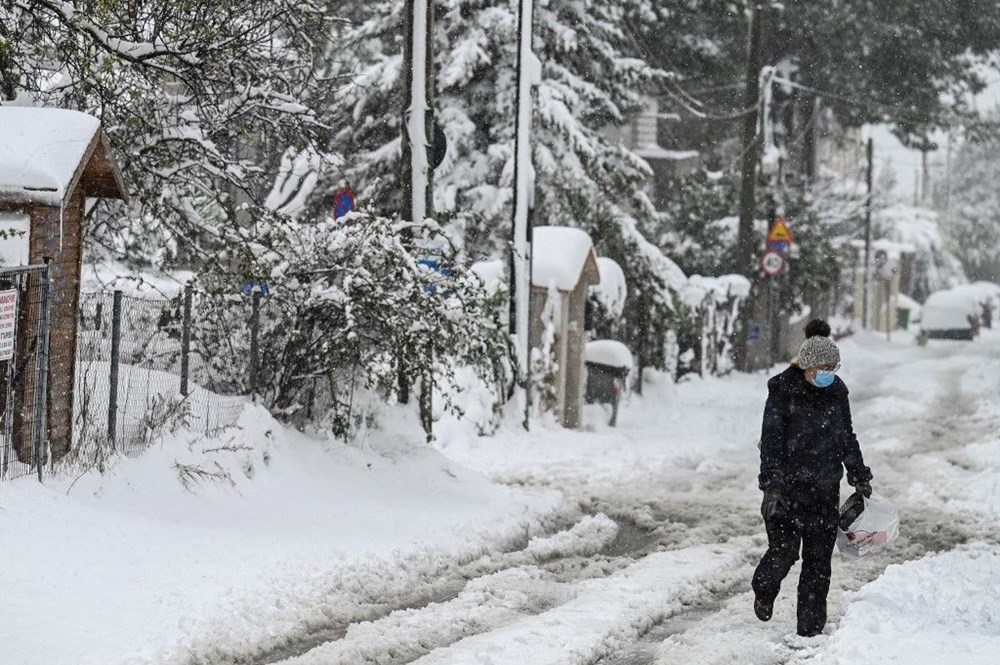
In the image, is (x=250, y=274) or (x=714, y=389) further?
(x=714, y=389)

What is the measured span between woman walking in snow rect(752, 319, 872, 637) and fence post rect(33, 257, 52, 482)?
4623 mm

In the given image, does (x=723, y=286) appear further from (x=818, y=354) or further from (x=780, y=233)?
(x=818, y=354)

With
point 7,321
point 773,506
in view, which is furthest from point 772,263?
point 7,321

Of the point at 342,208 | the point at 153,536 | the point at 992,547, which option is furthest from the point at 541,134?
the point at 153,536

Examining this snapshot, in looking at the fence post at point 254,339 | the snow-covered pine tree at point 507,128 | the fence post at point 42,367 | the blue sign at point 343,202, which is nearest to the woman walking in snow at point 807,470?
the fence post at point 42,367

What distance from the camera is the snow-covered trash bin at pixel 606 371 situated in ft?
67.3

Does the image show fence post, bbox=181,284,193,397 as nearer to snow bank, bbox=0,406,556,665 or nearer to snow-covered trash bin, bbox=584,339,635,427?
snow bank, bbox=0,406,556,665

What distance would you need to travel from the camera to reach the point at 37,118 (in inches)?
366

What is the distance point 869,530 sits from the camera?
779 centimetres

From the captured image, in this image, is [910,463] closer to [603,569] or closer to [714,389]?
[603,569]

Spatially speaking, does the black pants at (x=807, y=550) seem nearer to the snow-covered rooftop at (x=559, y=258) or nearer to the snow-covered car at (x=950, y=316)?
the snow-covered rooftop at (x=559, y=258)

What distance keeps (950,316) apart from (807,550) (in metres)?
54.1

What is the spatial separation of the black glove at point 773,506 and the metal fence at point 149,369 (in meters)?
4.66

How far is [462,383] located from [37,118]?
30.4 ft
